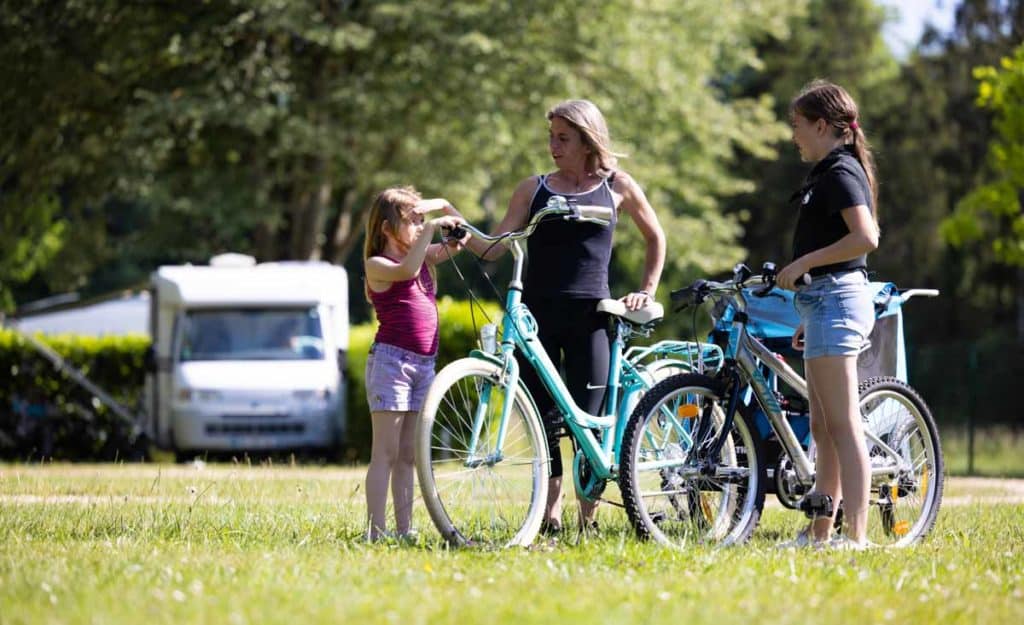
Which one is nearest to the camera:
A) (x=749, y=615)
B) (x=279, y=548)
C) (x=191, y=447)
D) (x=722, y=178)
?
(x=749, y=615)

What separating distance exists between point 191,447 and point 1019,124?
11.8 meters

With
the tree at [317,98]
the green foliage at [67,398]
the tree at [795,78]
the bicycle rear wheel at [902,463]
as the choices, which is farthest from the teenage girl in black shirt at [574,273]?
the tree at [795,78]

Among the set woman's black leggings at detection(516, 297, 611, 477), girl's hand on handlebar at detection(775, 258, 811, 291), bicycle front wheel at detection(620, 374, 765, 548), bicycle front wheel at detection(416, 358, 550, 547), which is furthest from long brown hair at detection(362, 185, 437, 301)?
girl's hand on handlebar at detection(775, 258, 811, 291)

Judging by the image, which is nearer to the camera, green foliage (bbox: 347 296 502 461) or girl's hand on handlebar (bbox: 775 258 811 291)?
girl's hand on handlebar (bbox: 775 258 811 291)

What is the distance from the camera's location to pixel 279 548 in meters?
5.97

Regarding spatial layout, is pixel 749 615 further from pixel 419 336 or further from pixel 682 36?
pixel 682 36

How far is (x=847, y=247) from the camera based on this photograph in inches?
233

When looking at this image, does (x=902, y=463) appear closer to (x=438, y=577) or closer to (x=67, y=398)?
(x=438, y=577)

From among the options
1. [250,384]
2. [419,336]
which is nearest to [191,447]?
[250,384]

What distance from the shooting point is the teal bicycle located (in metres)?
5.81

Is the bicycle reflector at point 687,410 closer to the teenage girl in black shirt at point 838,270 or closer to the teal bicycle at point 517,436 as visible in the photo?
the teal bicycle at point 517,436

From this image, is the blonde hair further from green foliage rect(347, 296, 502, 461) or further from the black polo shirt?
green foliage rect(347, 296, 502, 461)

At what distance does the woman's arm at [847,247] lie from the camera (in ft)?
19.4

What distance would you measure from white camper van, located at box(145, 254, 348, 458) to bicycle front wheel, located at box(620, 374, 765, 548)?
11.3 metres
